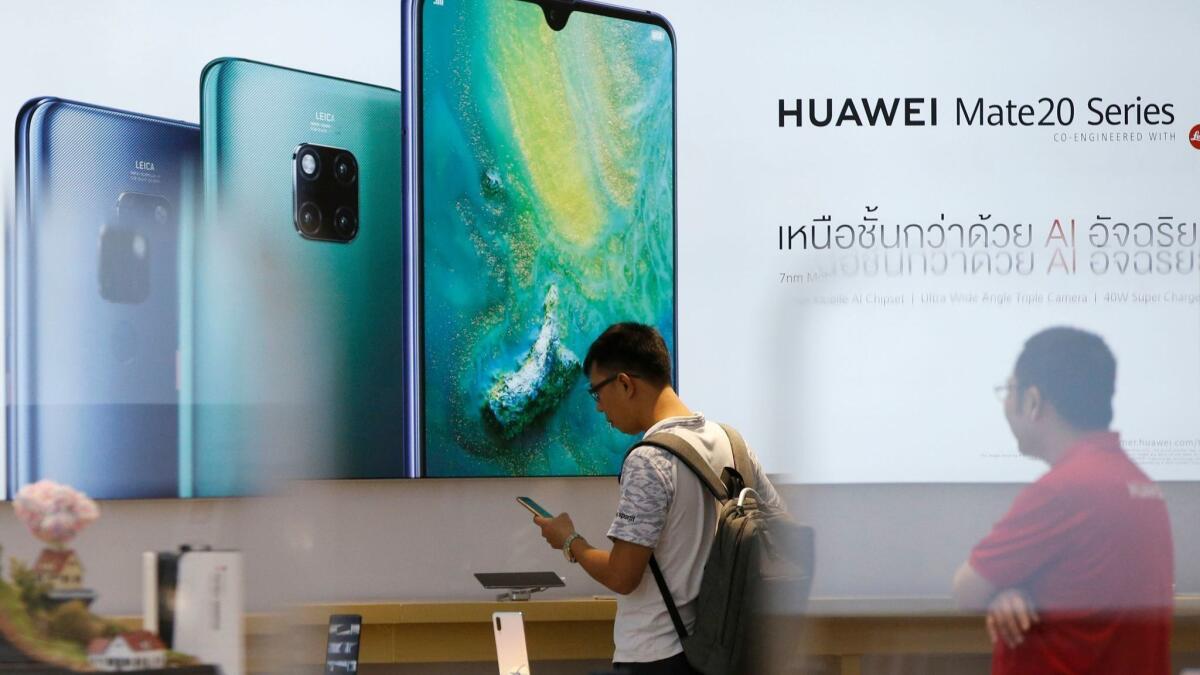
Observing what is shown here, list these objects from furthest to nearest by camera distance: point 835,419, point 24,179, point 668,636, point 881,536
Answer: point 24,179 → point 668,636 → point 835,419 → point 881,536

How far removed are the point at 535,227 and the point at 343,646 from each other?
1.51 metres

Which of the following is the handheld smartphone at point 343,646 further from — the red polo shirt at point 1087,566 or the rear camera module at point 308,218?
the red polo shirt at point 1087,566

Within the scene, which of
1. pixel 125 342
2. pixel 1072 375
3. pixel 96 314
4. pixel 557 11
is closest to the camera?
→ pixel 1072 375

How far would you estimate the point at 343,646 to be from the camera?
A: 2.69 m

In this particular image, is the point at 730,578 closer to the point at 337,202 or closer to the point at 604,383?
the point at 604,383

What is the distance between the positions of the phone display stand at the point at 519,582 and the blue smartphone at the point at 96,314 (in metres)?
0.91

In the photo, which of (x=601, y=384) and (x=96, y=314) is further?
(x=96, y=314)

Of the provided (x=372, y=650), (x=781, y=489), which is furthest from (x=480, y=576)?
(x=781, y=489)

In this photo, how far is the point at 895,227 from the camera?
11.8ft

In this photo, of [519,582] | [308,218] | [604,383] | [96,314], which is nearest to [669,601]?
[604,383]

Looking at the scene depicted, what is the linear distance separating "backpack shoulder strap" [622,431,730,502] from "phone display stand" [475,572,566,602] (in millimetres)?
1032

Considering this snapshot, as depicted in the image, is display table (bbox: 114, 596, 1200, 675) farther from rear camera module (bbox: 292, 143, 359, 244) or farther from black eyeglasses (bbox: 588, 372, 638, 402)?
rear camera module (bbox: 292, 143, 359, 244)

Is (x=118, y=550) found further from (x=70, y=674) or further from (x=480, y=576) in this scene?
(x=480, y=576)

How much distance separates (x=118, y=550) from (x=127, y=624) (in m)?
0.09
